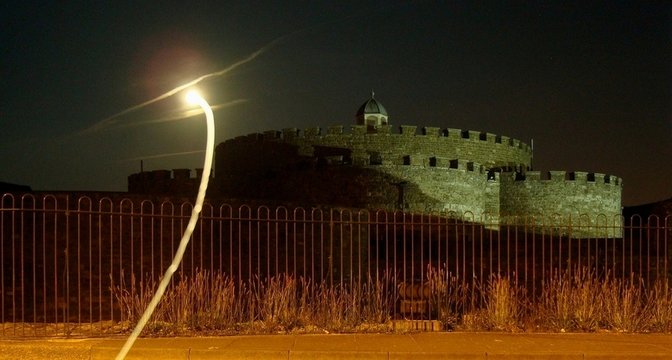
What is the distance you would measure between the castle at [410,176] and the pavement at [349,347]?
18584 millimetres

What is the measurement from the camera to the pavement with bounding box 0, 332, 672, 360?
25.6 ft

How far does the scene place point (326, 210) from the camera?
16.5 meters

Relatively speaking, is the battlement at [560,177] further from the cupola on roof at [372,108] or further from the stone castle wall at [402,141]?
the cupola on roof at [372,108]

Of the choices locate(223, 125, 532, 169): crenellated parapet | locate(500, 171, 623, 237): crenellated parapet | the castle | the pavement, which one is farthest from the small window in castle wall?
the pavement

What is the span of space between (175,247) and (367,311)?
5.07 meters

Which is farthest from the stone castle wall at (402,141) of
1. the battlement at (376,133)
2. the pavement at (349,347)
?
the pavement at (349,347)

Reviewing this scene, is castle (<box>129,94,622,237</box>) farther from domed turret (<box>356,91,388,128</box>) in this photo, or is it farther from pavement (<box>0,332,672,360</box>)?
pavement (<box>0,332,672,360</box>)

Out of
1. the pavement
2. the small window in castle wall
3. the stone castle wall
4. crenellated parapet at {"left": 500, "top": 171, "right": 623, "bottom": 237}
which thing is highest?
the stone castle wall

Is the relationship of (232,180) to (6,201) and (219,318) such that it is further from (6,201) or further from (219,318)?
(219,318)

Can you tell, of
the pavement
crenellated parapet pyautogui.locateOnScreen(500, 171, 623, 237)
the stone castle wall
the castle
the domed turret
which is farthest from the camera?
the domed turret

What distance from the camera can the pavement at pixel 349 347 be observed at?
7.79 metres

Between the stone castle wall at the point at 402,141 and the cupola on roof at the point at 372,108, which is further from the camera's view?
A: the cupola on roof at the point at 372,108

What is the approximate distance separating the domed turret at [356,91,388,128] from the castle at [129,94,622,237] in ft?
17.1

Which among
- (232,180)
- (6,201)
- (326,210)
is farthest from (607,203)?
(6,201)
